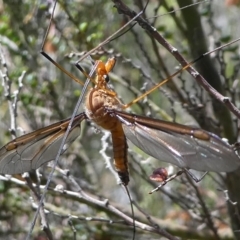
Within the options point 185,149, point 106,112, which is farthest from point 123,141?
point 185,149

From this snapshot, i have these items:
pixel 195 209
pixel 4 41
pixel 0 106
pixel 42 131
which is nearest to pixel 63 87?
pixel 0 106

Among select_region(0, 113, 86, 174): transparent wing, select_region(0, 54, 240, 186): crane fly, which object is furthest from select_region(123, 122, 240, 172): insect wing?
select_region(0, 113, 86, 174): transparent wing

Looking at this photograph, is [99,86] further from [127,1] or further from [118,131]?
[127,1]

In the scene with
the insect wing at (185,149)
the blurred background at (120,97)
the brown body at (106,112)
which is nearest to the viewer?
the insect wing at (185,149)

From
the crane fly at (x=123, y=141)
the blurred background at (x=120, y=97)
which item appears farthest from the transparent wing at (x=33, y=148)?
the blurred background at (x=120, y=97)

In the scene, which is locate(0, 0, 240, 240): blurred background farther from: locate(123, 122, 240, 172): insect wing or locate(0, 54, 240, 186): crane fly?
locate(123, 122, 240, 172): insect wing

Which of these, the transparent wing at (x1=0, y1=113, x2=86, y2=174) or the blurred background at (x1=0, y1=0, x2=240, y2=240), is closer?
the transparent wing at (x1=0, y1=113, x2=86, y2=174)

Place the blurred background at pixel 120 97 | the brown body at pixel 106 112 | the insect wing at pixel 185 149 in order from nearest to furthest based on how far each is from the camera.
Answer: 1. the insect wing at pixel 185 149
2. the brown body at pixel 106 112
3. the blurred background at pixel 120 97

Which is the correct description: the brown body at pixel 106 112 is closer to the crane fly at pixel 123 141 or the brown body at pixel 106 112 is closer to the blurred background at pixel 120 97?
the crane fly at pixel 123 141

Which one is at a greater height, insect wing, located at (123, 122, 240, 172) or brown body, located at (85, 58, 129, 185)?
brown body, located at (85, 58, 129, 185)
